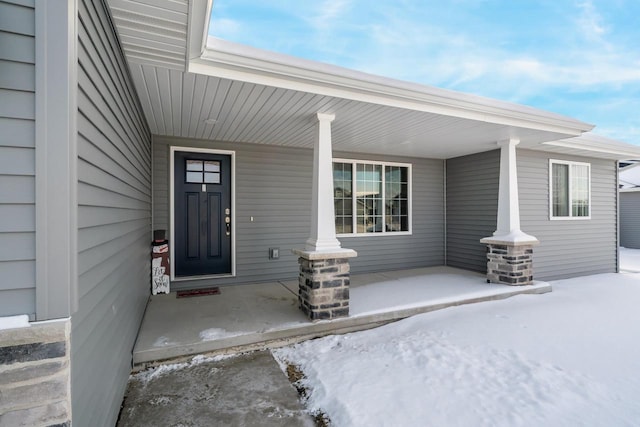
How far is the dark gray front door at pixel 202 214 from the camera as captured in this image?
15.8 feet

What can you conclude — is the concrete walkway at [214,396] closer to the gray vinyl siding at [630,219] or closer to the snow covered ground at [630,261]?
the snow covered ground at [630,261]

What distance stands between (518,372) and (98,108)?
11.1 ft

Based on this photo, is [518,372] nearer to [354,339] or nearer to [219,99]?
[354,339]

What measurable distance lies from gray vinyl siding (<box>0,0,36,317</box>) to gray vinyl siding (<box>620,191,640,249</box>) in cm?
1606

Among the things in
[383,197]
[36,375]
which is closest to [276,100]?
[36,375]

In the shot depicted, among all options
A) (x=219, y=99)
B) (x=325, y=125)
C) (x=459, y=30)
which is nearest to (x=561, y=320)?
(x=325, y=125)

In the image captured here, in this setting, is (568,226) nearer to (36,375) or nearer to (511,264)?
(511,264)

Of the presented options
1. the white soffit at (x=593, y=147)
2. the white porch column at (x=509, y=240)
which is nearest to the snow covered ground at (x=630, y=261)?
the white soffit at (x=593, y=147)

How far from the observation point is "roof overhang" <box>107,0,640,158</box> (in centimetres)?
219

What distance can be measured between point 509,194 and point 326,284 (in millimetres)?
3537

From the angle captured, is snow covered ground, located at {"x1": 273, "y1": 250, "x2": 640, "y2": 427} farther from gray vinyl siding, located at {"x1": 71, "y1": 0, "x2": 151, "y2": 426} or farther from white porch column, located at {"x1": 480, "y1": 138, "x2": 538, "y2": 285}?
gray vinyl siding, located at {"x1": 71, "y1": 0, "x2": 151, "y2": 426}

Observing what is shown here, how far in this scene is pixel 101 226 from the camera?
1704mm

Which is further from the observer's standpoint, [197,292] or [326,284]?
[197,292]

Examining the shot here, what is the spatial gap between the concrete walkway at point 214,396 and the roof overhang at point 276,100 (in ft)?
8.05
